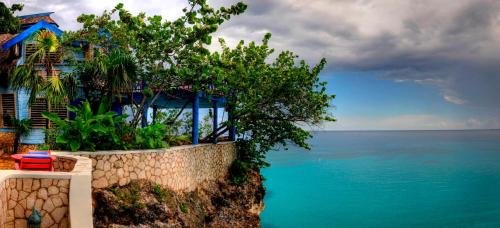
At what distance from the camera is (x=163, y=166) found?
44.5 feet

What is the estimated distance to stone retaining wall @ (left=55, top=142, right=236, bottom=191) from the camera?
38.0ft

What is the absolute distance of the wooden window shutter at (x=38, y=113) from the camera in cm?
1764

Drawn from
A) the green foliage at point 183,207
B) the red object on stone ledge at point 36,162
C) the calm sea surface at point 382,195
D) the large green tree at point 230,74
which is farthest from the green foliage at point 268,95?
the calm sea surface at point 382,195

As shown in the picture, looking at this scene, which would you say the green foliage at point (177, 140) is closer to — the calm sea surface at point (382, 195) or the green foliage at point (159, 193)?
the green foliage at point (159, 193)

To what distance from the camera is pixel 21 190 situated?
22.0ft

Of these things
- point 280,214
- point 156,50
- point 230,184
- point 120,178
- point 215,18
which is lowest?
point 280,214

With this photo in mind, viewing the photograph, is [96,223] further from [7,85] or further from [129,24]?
[7,85]

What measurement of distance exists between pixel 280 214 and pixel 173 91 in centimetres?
2419

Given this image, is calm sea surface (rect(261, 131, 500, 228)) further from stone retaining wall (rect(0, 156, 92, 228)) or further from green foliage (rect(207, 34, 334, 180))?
stone retaining wall (rect(0, 156, 92, 228))

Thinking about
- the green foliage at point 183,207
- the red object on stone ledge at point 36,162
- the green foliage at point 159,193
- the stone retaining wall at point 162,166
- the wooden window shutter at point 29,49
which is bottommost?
the green foliage at point 183,207

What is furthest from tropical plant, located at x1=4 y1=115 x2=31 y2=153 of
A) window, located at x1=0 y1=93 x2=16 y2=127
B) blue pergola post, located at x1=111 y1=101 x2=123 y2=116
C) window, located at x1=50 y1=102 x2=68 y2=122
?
blue pergola post, located at x1=111 y1=101 x2=123 y2=116

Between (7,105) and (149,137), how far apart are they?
8.51 metres

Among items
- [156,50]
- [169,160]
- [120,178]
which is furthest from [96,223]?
[156,50]

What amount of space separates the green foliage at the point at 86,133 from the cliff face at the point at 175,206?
133 cm
